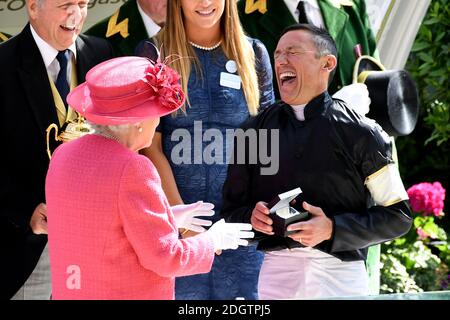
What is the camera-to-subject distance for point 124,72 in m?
3.20

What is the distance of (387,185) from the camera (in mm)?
3717

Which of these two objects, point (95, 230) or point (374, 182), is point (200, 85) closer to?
point (374, 182)

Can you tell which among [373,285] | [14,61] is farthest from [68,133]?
[373,285]

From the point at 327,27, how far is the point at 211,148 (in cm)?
77

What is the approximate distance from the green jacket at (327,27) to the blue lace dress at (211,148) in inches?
10.6

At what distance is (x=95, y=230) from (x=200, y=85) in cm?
108

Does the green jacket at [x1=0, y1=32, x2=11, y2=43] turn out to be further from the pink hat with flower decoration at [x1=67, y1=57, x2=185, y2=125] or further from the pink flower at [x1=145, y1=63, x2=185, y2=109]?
the pink flower at [x1=145, y1=63, x2=185, y2=109]

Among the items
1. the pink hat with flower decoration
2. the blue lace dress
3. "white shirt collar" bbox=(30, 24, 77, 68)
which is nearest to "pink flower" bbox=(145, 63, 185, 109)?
the pink hat with flower decoration

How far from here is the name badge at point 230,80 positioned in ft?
13.1

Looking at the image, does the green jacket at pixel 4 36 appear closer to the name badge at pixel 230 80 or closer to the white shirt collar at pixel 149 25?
the white shirt collar at pixel 149 25

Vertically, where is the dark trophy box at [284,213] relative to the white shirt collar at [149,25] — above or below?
below

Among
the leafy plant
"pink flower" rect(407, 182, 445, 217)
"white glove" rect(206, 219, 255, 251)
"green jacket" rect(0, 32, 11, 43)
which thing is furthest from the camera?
"pink flower" rect(407, 182, 445, 217)

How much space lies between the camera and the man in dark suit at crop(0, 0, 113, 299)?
12.8 feet

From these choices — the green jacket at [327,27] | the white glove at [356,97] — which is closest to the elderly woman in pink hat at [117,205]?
the white glove at [356,97]
